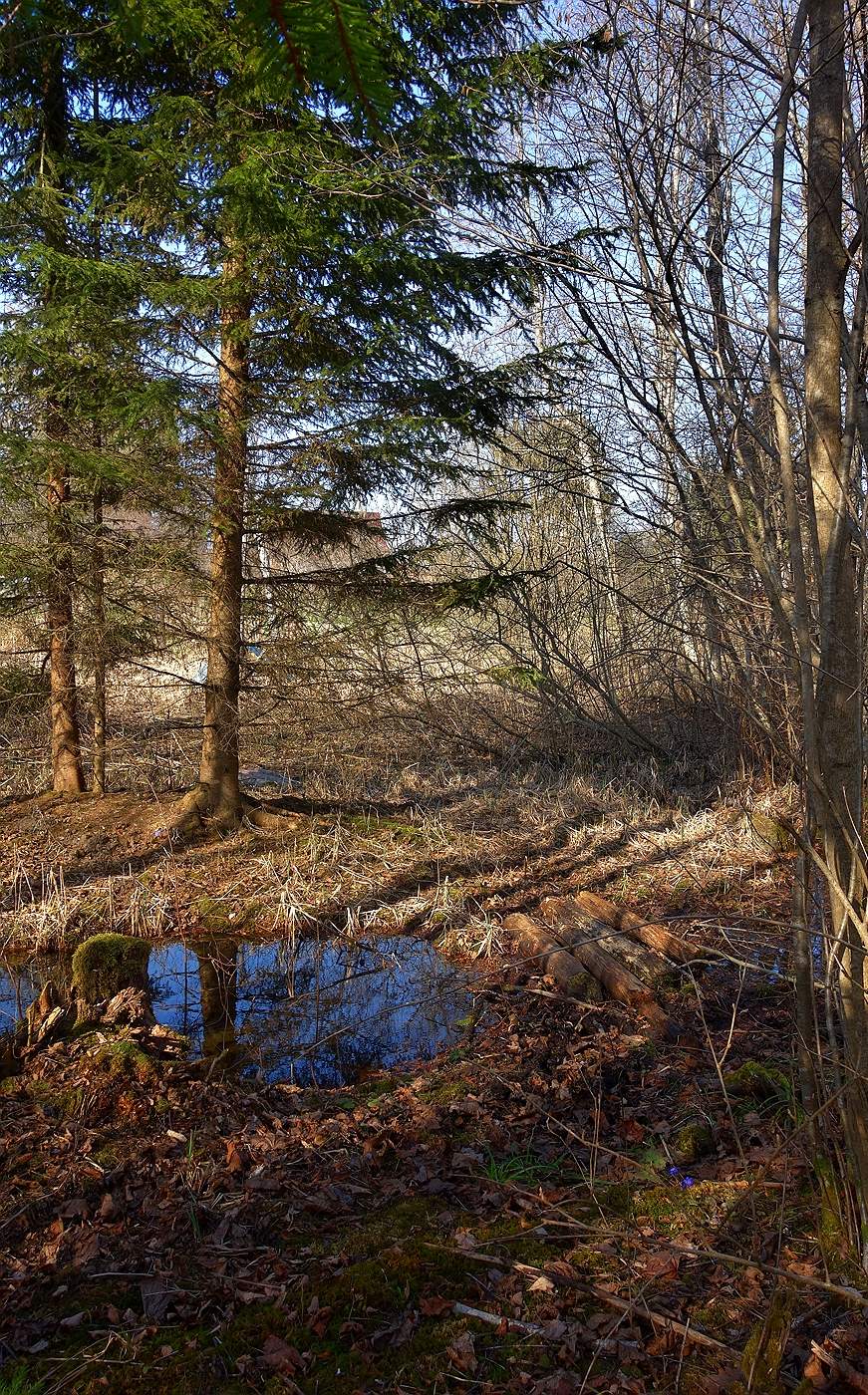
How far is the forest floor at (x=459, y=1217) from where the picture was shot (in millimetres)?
2160

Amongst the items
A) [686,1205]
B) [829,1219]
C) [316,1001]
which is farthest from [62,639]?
[829,1219]

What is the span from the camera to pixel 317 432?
6.77 meters

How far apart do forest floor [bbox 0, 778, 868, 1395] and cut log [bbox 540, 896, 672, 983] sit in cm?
22

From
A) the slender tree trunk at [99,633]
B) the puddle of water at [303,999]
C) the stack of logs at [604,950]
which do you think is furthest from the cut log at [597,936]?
the slender tree trunk at [99,633]

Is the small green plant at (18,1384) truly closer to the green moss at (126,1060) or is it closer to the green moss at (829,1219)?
the green moss at (126,1060)

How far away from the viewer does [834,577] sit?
2238 mm

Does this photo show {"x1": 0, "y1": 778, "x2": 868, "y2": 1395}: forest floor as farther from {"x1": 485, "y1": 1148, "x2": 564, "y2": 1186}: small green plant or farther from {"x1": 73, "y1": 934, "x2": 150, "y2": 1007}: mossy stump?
{"x1": 73, "y1": 934, "x2": 150, "y2": 1007}: mossy stump

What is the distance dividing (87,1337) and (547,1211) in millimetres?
1385

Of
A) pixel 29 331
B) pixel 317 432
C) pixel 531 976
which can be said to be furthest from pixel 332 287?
pixel 531 976

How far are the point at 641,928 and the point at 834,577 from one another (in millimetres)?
3244

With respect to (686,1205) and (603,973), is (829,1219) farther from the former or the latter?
(603,973)

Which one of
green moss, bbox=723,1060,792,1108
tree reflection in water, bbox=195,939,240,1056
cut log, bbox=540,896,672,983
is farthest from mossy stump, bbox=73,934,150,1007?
green moss, bbox=723,1060,792,1108

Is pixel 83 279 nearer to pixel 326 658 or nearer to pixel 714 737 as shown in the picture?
pixel 326 658

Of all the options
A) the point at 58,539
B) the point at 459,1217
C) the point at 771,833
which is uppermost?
the point at 58,539
